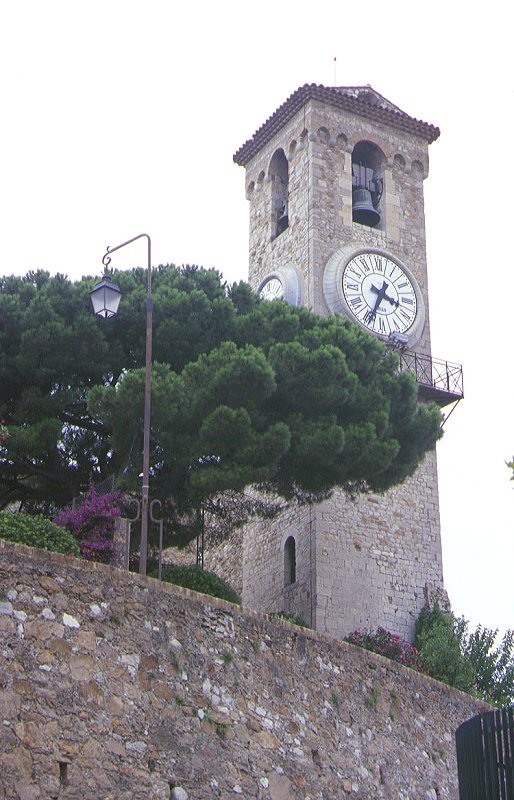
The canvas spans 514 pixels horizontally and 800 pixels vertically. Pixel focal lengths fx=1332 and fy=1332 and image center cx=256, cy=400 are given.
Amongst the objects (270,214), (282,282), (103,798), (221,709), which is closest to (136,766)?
(103,798)

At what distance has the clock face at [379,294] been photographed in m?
28.6

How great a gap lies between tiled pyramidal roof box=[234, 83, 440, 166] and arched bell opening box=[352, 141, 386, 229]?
0.82 metres

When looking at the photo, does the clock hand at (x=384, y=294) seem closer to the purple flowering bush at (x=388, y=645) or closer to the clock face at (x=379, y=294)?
the clock face at (x=379, y=294)

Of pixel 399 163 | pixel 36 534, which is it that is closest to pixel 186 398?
pixel 36 534

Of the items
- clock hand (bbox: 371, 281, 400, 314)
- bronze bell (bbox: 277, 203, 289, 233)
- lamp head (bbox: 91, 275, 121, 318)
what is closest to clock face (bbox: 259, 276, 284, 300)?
bronze bell (bbox: 277, 203, 289, 233)

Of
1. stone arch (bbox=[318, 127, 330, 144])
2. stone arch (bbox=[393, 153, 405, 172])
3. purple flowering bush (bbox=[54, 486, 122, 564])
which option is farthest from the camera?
stone arch (bbox=[393, 153, 405, 172])

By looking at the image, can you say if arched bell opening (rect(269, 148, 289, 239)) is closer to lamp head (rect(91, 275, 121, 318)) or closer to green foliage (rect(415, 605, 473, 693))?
green foliage (rect(415, 605, 473, 693))

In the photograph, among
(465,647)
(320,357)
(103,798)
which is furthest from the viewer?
(465,647)

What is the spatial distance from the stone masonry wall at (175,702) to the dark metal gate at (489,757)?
3.54 metres

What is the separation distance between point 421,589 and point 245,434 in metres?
8.95

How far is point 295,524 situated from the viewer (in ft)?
87.8

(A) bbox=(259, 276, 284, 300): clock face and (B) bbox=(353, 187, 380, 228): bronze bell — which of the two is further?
(B) bbox=(353, 187, 380, 228): bronze bell

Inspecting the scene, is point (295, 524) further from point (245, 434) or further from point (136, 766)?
point (136, 766)

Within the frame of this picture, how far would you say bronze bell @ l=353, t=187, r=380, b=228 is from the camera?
30281 mm
